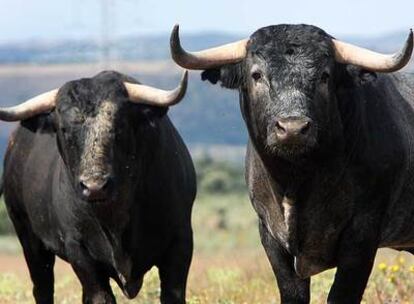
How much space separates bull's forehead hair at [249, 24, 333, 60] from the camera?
10211mm

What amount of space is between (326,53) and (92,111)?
6.41 ft

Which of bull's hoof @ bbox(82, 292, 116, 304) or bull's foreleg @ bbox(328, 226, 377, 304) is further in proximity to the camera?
bull's hoof @ bbox(82, 292, 116, 304)

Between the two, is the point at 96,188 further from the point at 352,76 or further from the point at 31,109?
the point at 352,76

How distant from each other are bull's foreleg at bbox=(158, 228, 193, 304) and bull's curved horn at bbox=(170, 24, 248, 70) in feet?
5.85

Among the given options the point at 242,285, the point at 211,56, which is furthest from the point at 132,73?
the point at 211,56

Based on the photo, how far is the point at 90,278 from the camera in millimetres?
11859

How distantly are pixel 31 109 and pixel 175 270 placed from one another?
1.65 meters

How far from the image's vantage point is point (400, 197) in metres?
11.1

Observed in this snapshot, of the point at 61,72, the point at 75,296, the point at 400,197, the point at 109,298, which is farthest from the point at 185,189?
the point at 61,72

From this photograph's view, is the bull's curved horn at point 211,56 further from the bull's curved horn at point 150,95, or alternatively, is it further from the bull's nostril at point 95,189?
the bull's nostril at point 95,189

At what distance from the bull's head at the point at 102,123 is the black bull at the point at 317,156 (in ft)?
2.89

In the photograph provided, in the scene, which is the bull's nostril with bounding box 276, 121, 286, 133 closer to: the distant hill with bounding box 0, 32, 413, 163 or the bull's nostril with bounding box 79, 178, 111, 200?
the bull's nostril with bounding box 79, 178, 111, 200

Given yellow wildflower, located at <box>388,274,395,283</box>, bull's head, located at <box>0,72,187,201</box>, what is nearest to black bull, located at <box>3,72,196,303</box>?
bull's head, located at <box>0,72,187,201</box>

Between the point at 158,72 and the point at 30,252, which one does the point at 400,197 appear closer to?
the point at 30,252
